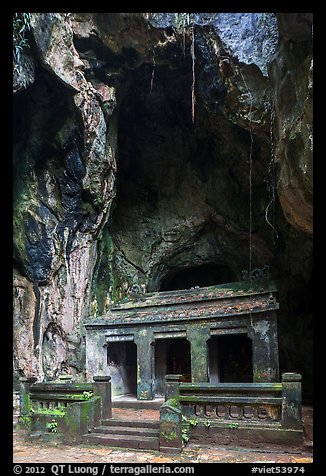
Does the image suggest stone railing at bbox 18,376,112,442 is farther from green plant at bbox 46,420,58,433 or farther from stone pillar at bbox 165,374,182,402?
stone pillar at bbox 165,374,182,402

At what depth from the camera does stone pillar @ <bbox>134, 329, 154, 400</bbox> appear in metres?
13.9

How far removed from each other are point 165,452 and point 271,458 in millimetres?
2182

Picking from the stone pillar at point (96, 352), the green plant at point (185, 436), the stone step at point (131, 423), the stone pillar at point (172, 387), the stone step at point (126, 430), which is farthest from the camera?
the stone pillar at point (96, 352)

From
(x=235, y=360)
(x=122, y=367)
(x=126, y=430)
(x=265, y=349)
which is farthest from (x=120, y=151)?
(x=126, y=430)

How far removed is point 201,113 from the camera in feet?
54.5

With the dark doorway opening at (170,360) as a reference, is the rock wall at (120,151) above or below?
above

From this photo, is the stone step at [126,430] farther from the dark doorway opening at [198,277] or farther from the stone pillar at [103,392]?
the dark doorway opening at [198,277]

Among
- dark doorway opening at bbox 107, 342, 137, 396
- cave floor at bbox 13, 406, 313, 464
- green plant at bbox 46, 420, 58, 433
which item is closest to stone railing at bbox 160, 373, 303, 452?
cave floor at bbox 13, 406, 313, 464

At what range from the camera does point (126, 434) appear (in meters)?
9.45

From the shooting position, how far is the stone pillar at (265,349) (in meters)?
12.2

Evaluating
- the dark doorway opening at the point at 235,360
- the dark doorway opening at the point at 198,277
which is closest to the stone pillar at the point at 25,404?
the dark doorway opening at the point at 235,360

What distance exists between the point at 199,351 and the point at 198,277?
25.2ft

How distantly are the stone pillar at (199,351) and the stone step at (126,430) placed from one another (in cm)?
378

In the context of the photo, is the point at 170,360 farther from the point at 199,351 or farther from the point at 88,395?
the point at 88,395
